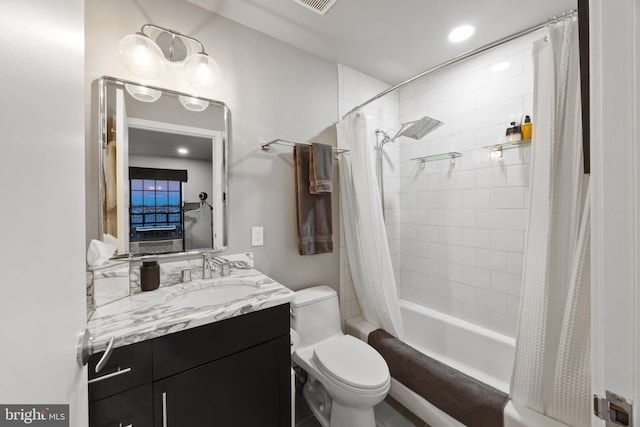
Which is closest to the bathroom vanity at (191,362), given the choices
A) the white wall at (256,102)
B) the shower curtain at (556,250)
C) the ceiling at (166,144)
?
the white wall at (256,102)

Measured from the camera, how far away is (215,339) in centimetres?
97

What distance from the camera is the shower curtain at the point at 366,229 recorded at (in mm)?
1799

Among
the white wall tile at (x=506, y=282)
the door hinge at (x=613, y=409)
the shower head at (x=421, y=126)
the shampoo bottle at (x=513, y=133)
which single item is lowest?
the white wall tile at (x=506, y=282)

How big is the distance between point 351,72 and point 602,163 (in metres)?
2.06

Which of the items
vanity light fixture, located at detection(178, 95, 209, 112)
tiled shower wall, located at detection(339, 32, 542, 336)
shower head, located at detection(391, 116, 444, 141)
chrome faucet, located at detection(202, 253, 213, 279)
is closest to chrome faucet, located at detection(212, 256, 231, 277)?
chrome faucet, located at detection(202, 253, 213, 279)

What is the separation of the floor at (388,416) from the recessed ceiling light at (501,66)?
Result: 247 centimetres

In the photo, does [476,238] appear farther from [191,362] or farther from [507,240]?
[191,362]

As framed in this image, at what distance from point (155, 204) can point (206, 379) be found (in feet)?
3.03

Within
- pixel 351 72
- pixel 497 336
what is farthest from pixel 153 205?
pixel 497 336

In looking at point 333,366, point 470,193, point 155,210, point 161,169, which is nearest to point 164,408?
point 333,366

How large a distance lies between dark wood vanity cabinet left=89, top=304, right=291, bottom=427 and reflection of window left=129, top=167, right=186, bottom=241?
682 millimetres

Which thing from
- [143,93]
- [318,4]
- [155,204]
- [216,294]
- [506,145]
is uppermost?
[318,4]

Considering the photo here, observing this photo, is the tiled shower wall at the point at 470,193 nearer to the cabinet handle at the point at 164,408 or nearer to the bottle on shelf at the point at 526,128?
the bottle on shelf at the point at 526,128

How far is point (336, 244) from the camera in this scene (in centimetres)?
209
